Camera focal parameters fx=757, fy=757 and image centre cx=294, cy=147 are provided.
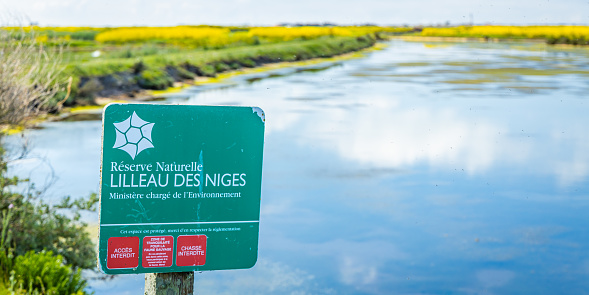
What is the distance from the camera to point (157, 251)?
2.58 meters

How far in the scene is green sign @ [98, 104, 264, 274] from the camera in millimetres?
2527

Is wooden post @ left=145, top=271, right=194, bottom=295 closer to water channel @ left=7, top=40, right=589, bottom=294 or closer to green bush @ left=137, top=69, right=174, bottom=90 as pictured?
water channel @ left=7, top=40, right=589, bottom=294

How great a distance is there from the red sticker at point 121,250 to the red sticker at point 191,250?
0.14 metres

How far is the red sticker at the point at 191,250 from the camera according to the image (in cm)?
260

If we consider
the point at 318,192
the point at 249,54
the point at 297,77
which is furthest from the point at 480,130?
the point at 249,54

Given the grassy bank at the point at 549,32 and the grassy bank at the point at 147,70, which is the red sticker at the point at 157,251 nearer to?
the grassy bank at the point at 147,70

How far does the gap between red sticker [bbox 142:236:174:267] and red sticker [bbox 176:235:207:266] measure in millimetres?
30

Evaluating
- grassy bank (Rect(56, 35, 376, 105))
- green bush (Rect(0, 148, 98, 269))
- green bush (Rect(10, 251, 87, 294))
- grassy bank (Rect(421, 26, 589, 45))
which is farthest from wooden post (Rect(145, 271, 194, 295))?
grassy bank (Rect(421, 26, 589, 45))

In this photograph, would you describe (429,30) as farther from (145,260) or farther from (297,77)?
(145,260)

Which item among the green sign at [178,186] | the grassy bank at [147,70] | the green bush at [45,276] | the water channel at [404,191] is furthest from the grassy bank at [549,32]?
the green sign at [178,186]

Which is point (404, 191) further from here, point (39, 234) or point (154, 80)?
point (154, 80)

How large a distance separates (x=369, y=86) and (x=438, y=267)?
21786 millimetres

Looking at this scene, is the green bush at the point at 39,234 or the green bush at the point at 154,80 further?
the green bush at the point at 154,80

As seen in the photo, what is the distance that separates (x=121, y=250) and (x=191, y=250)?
24 cm
